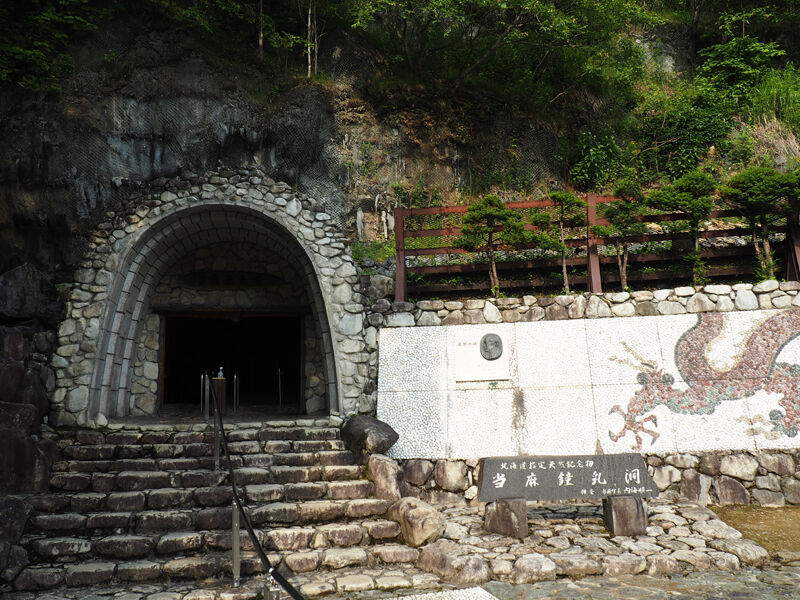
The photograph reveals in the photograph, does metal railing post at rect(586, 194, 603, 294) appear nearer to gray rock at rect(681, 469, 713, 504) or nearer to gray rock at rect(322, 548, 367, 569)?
gray rock at rect(681, 469, 713, 504)

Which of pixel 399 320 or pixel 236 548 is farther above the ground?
pixel 399 320

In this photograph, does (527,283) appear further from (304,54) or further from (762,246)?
(304,54)

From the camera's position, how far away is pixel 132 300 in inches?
324

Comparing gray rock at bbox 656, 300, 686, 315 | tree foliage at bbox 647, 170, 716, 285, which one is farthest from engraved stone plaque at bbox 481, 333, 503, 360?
tree foliage at bbox 647, 170, 716, 285

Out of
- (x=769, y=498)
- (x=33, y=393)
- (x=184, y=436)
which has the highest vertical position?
(x=33, y=393)

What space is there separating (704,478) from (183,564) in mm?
5974

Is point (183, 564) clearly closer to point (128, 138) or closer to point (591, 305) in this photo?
point (591, 305)

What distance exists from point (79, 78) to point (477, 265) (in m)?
8.59

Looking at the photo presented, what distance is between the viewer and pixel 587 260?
28.5 feet

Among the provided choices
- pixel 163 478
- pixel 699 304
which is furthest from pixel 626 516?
pixel 163 478

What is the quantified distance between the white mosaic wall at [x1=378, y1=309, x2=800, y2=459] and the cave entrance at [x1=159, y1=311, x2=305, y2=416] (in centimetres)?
596

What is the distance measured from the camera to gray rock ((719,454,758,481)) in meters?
6.47

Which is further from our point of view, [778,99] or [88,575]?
[778,99]

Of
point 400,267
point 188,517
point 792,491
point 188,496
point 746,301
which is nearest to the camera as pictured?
point 188,517
